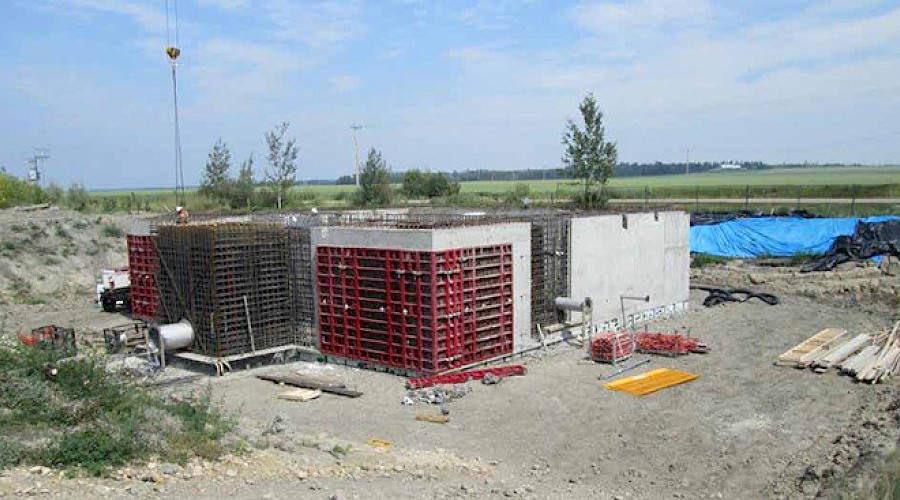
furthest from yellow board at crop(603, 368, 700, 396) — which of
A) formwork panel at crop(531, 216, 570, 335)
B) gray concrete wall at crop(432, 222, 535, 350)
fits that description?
formwork panel at crop(531, 216, 570, 335)

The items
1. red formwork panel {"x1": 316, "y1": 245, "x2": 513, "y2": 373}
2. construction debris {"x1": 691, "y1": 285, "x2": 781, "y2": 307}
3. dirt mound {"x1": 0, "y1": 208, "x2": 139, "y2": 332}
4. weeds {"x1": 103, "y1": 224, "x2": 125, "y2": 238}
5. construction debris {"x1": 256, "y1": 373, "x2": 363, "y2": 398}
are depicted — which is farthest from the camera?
weeds {"x1": 103, "y1": 224, "x2": 125, "y2": 238}

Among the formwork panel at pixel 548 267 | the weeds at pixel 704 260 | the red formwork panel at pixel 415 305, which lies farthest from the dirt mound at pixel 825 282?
the red formwork panel at pixel 415 305

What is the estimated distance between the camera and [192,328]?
19.6m

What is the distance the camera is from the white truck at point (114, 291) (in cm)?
2763

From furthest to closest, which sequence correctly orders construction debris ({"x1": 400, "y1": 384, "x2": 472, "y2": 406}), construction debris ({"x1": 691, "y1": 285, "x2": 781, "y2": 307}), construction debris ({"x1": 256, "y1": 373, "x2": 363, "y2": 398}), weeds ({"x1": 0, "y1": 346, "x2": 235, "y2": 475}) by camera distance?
1. construction debris ({"x1": 691, "y1": 285, "x2": 781, "y2": 307})
2. construction debris ({"x1": 256, "y1": 373, "x2": 363, "y2": 398})
3. construction debris ({"x1": 400, "y1": 384, "x2": 472, "y2": 406})
4. weeds ({"x1": 0, "y1": 346, "x2": 235, "y2": 475})

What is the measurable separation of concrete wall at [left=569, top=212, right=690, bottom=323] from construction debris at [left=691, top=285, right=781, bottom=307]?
179 cm

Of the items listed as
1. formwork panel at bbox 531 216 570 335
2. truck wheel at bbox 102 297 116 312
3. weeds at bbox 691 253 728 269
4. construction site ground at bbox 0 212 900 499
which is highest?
formwork panel at bbox 531 216 570 335

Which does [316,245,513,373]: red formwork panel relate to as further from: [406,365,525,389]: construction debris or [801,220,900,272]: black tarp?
[801,220,900,272]: black tarp

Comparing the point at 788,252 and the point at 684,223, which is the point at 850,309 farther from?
the point at 788,252

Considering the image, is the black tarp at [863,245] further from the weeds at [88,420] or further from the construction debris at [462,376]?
the weeds at [88,420]

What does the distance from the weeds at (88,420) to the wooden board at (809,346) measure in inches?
551

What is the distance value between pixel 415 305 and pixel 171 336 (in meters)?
6.64

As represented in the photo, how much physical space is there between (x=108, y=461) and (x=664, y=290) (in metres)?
20.0

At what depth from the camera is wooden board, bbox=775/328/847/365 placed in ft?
62.4
